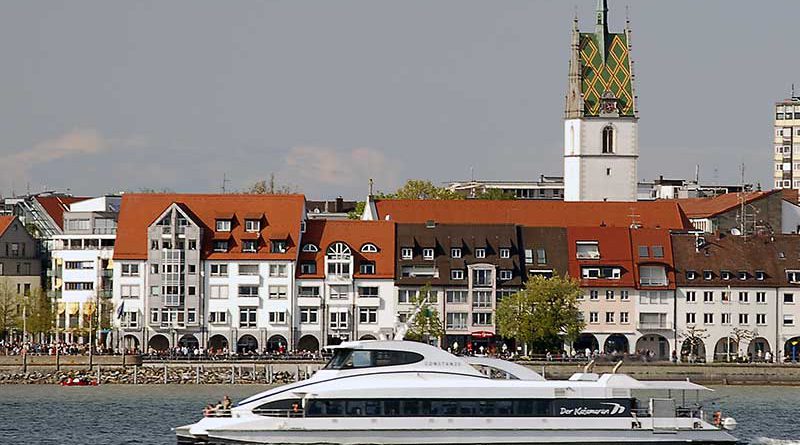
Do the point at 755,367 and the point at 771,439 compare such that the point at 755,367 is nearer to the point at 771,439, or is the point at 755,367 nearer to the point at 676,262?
the point at 676,262

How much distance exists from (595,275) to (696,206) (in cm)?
3531

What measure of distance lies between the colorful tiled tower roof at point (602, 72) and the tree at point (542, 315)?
1647 inches

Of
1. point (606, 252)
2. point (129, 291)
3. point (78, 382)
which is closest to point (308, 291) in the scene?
point (129, 291)

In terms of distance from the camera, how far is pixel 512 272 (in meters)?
146

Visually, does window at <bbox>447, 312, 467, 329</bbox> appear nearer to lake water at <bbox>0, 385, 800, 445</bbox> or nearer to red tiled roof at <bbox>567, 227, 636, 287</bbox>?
red tiled roof at <bbox>567, 227, 636, 287</bbox>

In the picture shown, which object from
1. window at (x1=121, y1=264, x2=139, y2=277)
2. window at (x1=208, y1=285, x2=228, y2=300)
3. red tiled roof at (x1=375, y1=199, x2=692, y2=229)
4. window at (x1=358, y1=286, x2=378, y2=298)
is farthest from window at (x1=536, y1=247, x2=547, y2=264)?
window at (x1=121, y1=264, x2=139, y2=277)

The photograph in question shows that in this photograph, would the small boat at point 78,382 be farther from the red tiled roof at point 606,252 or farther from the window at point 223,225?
the red tiled roof at point 606,252

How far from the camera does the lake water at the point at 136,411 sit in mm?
91688

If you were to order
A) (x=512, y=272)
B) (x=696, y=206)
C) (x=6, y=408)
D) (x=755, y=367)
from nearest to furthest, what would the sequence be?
(x=6, y=408) < (x=755, y=367) < (x=512, y=272) < (x=696, y=206)

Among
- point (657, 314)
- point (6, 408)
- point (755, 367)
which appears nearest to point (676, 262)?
point (657, 314)

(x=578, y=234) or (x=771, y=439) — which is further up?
(x=578, y=234)

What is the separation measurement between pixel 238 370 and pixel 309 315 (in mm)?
12409

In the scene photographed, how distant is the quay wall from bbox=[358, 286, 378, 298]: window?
37.0 ft

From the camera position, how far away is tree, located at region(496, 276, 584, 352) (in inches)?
5458
